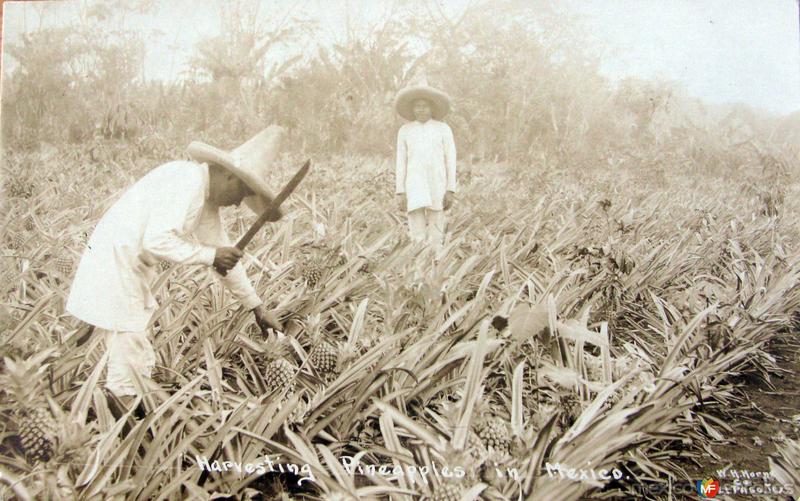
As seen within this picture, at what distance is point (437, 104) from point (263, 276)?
1.06 m

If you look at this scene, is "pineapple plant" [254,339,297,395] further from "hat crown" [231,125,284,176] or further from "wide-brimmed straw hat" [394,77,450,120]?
"wide-brimmed straw hat" [394,77,450,120]

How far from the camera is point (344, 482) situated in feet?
4.49

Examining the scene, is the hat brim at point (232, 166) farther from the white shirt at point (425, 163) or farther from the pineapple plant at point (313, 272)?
the white shirt at point (425, 163)

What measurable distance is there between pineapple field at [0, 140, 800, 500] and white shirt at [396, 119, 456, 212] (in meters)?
0.20

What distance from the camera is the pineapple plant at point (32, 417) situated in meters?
1.27

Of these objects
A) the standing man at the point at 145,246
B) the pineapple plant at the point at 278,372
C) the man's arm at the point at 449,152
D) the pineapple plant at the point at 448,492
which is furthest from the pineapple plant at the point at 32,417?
the man's arm at the point at 449,152

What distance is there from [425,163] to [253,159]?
1.05 metres

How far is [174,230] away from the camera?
60.7 inches

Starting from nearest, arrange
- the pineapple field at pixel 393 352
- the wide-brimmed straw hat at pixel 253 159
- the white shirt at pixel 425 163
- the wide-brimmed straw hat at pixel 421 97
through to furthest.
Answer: the pineapple field at pixel 393 352
the wide-brimmed straw hat at pixel 253 159
the wide-brimmed straw hat at pixel 421 97
the white shirt at pixel 425 163

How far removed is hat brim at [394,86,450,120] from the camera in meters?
2.41

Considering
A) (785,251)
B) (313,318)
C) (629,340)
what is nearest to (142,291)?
(313,318)

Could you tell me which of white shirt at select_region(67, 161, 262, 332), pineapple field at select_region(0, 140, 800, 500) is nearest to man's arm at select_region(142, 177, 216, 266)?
white shirt at select_region(67, 161, 262, 332)

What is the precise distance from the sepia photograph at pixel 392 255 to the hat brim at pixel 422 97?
0.04 ft

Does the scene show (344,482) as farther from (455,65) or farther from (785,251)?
(785,251)
